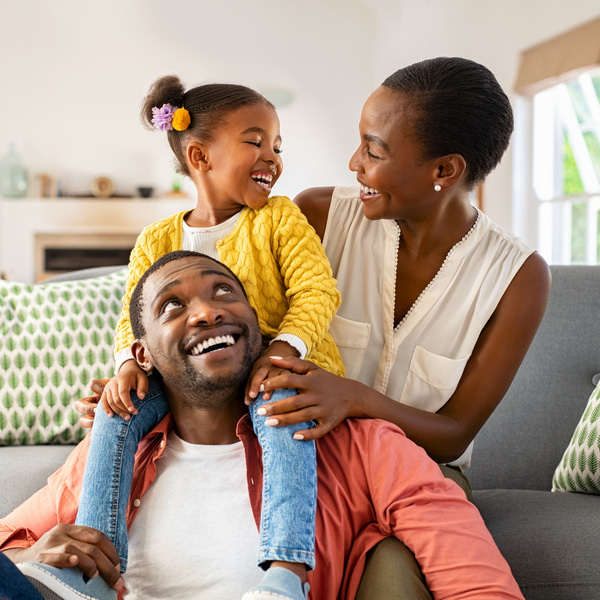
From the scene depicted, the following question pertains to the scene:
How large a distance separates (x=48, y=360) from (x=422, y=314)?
3.88 feet

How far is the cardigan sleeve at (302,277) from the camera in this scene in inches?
57.9

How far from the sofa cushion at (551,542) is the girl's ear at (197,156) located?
41.7 inches

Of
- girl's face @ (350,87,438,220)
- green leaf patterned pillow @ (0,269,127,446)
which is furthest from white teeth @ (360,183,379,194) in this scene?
green leaf patterned pillow @ (0,269,127,446)

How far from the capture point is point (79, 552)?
1189mm

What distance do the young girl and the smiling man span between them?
0.04 meters

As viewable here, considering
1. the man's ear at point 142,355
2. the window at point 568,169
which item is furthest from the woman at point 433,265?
the window at point 568,169

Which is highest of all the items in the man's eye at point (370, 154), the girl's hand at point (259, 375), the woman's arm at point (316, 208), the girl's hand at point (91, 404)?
the man's eye at point (370, 154)

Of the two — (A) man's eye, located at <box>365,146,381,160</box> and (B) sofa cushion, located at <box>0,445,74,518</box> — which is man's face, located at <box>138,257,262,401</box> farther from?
(B) sofa cushion, located at <box>0,445,74,518</box>

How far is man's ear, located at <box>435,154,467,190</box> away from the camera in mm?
1640

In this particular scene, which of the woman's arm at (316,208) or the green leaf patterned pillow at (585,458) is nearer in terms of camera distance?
the green leaf patterned pillow at (585,458)

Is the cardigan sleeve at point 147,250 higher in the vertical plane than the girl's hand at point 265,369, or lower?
higher

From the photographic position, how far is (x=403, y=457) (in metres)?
1.33

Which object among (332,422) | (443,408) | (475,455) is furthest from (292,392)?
(475,455)

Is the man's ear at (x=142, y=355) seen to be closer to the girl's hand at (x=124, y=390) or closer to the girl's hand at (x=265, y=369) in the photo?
the girl's hand at (x=124, y=390)
